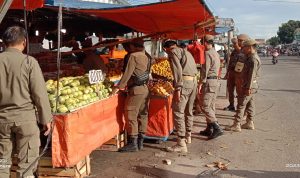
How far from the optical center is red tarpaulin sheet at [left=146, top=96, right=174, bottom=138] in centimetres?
716

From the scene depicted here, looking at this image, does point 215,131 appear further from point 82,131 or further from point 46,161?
point 46,161

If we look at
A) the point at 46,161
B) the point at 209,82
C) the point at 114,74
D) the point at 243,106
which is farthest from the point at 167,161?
the point at 114,74

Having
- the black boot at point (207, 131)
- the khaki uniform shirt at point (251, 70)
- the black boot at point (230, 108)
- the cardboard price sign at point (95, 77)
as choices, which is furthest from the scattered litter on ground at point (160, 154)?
the black boot at point (230, 108)

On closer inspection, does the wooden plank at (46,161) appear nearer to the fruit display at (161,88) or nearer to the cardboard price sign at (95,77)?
the cardboard price sign at (95,77)

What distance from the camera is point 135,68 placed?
6711mm

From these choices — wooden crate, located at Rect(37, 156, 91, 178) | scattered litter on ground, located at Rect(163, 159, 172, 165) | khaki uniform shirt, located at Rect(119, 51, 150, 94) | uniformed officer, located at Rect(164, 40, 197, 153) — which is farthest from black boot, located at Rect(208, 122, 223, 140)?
wooden crate, located at Rect(37, 156, 91, 178)

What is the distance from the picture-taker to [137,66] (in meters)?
6.68

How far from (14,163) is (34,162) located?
3.26 ft

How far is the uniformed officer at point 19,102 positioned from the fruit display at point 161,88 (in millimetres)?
3493

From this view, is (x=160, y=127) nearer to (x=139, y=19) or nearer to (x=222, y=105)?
(x=139, y=19)

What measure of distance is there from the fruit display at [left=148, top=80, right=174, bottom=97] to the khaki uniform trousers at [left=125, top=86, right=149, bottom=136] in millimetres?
363

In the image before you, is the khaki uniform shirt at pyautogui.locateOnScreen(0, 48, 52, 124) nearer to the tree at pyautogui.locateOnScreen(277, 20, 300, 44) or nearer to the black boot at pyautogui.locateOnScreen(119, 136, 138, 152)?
the black boot at pyautogui.locateOnScreen(119, 136, 138, 152)

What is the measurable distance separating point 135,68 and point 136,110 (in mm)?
764

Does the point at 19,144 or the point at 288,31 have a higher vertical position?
the point at 288,31
